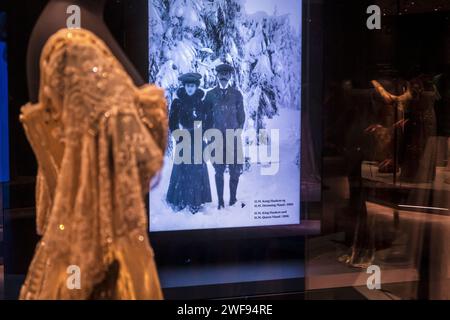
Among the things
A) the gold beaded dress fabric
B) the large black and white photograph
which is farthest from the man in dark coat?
the gold beaded dress fabric

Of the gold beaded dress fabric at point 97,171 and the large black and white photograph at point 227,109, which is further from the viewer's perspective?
the large black and white photograph at point 227,109

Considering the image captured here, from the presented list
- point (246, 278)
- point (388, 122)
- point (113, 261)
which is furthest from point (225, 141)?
point (113, 261)

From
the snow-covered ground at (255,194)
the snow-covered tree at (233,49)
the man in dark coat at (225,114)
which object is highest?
the snow-covered tree at (233,49)

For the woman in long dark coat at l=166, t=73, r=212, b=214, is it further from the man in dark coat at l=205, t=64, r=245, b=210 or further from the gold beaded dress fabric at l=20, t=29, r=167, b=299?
the gold beaded dress fabric at l=20, t=29, r=167, b=299

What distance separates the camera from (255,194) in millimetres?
2711

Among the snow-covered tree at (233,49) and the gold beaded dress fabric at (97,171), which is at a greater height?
the snow-covered tree at (233,49)

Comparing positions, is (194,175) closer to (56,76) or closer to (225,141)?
(225,141)

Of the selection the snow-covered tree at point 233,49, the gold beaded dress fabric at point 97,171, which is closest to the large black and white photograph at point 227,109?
the snow-covered tree at point 233,49

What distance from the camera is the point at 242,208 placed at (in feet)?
8.88

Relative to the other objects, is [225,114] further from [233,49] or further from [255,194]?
[255,194]

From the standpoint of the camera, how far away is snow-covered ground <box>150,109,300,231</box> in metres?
2.65

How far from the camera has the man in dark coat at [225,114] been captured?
2.65m

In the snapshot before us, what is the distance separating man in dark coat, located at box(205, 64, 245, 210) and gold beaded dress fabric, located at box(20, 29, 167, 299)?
5.11 feet

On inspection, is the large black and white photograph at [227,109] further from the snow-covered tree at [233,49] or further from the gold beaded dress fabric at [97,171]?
the gold beaded dress fabric at [97,171]
